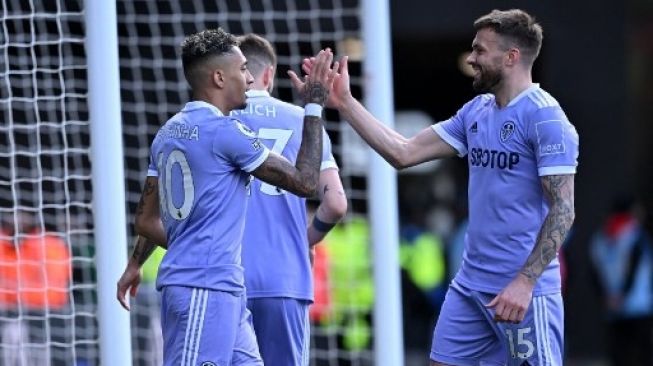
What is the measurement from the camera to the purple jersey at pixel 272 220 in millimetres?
6715

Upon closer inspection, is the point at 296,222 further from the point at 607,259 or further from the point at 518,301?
the point at 607,259

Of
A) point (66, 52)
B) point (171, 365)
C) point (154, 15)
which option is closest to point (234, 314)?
point (171, 365)

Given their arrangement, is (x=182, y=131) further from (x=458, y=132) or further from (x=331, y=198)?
(x=458, y=132)

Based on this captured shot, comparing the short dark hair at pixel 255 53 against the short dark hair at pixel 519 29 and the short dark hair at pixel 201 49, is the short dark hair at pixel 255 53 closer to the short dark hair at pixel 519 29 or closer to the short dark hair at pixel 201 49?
the short dark hair at pixel 201 49

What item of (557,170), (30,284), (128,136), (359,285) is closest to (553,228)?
(557,170)

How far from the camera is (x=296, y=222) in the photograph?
680 cm

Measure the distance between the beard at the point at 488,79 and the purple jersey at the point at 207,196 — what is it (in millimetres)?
1153

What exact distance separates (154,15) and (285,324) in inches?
197

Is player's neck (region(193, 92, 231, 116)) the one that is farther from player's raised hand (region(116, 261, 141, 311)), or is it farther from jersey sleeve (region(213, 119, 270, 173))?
player's raised hand (region(116, 261, 141, 311))

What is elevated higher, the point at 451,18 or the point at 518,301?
the point at 451,18

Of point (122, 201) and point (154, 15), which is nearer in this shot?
point (122, 201)

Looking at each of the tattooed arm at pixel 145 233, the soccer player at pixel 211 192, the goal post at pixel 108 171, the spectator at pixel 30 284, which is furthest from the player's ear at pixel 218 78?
the spectator at pixel 30 284

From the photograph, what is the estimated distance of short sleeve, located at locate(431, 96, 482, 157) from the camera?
6.73 m

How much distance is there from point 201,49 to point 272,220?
3.60 ft
